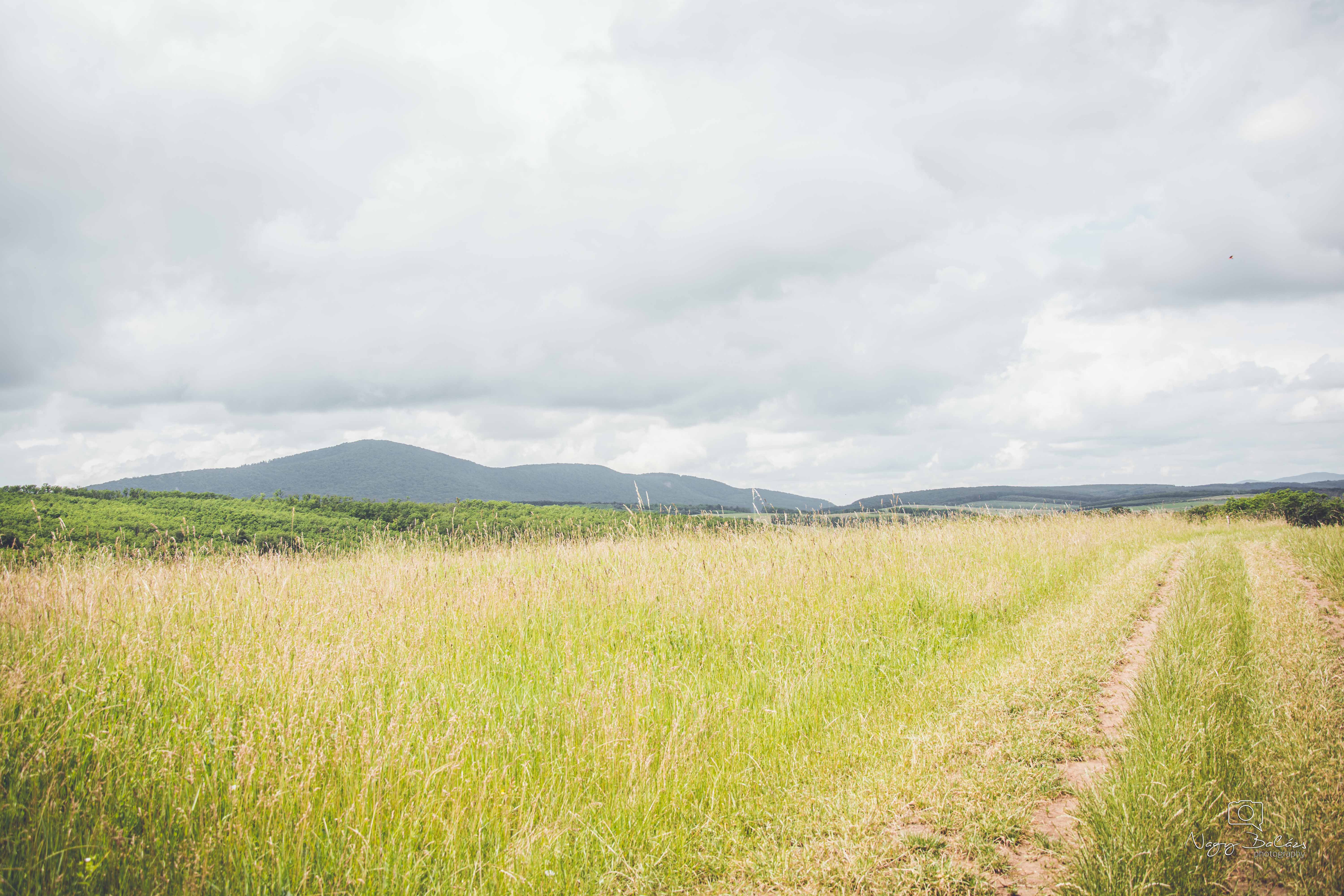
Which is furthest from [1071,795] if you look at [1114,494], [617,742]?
[1114,494]

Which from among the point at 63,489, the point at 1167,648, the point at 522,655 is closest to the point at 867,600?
the point at 1167,648

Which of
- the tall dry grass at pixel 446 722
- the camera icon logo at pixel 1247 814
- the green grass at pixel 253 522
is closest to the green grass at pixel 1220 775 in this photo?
the camera icon logo at pixel 1247 814

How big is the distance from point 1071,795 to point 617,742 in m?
2.82

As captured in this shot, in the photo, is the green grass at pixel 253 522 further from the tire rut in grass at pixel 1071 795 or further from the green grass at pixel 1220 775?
the green grass at pixel 1220 775

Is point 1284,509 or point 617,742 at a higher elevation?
point 617,742

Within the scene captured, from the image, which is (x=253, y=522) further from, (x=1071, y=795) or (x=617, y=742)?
(x=1071, y=795)

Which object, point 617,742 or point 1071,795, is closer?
point 1071,795

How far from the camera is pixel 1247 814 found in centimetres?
311

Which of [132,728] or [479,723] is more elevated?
[132,728]

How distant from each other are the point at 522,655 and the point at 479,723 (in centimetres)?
154

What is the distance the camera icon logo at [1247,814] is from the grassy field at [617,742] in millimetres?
57

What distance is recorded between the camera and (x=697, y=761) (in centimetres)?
387

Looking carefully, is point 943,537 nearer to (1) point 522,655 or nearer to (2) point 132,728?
(1) point 522,655

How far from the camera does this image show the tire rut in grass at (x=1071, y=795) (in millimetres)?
2844
